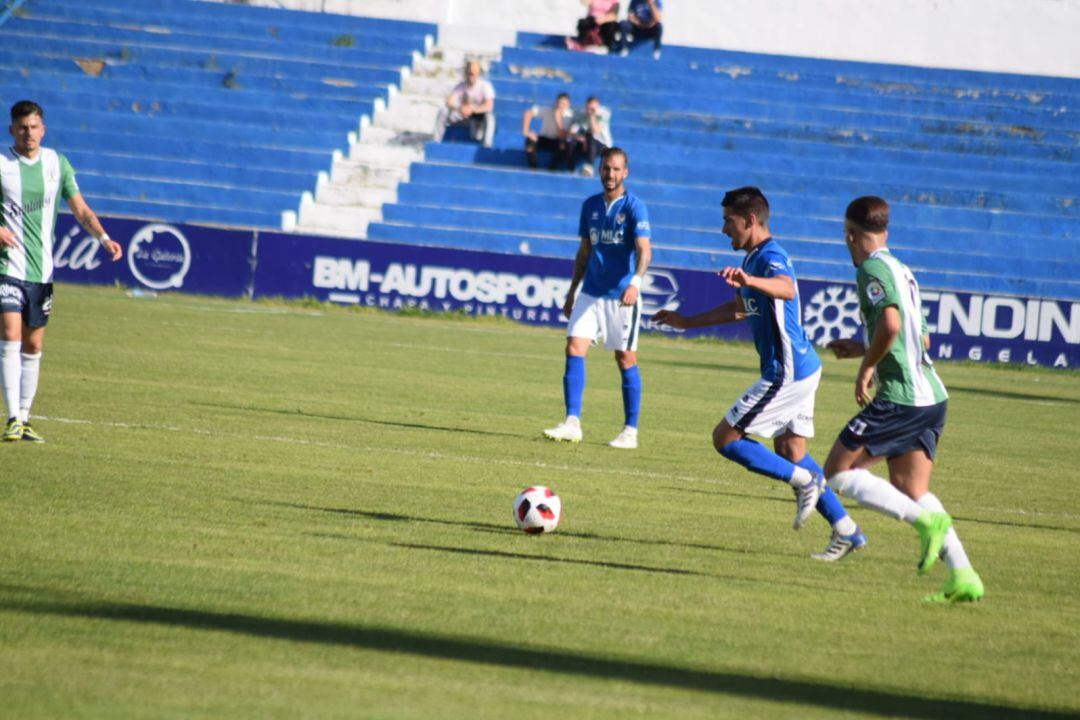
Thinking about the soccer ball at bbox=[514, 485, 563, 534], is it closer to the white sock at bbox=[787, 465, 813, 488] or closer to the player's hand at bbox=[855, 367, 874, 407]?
the white sock at bbox=[787, 465, 813, 488]

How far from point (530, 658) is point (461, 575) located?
1343 mm

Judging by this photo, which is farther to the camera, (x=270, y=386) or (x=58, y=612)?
(x=270, y=386)

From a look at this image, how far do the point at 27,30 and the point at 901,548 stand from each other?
2945cm

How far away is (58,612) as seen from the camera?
5.24 metres

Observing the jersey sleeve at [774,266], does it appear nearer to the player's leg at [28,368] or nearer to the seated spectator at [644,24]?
the player's leg at [28,368]

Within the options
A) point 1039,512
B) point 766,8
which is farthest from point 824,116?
point 1039,512

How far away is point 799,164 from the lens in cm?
2991

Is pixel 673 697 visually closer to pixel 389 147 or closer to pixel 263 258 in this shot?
pixel 263 258

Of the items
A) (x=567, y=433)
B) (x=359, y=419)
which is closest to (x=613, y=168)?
(x=567, y=433)

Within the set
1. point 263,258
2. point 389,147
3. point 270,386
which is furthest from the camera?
point 389,147

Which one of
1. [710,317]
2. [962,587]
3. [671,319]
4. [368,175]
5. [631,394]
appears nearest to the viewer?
[962,587]

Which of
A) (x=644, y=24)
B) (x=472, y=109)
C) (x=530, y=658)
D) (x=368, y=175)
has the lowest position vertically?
(x=530, y=658)

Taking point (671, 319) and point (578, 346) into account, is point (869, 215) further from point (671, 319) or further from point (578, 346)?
point (578, 346)

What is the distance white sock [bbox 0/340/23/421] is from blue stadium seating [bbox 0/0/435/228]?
61.0 ft
